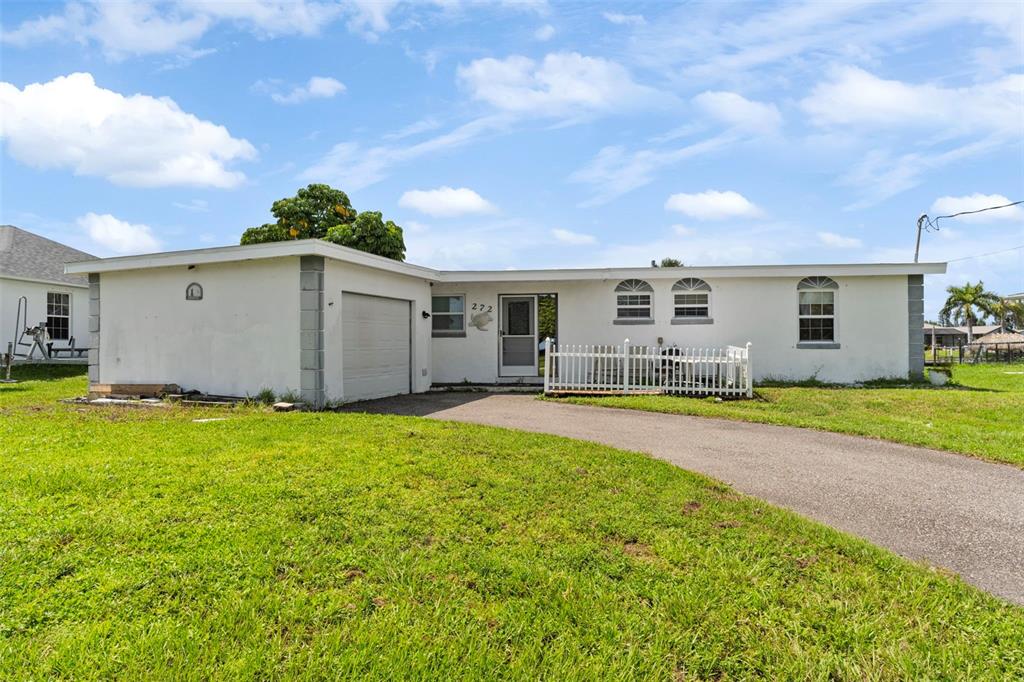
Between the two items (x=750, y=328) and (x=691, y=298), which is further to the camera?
(x=691, y=298)

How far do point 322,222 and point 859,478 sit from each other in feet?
93.3

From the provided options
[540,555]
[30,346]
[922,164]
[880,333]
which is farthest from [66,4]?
[922,164]

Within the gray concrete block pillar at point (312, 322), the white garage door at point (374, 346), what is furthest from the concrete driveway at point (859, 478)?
the white garage door at point (374, 346)

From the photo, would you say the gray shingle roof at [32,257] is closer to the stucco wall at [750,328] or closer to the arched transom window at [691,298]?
the stucco wall at [750,328]

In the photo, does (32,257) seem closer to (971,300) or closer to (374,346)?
(374,346)

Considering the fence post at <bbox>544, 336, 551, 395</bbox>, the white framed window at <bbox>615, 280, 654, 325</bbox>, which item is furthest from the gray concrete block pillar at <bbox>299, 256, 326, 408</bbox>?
the white framed window at <bbox>615, 280, 654, 325</bbox>

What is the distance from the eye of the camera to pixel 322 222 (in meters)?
29.2

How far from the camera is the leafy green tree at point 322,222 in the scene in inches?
1051

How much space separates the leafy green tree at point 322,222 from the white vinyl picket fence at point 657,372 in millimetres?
16360

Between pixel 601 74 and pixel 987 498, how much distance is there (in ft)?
24.6

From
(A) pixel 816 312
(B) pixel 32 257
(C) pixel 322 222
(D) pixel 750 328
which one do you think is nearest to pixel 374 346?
(D) pixel 750 328

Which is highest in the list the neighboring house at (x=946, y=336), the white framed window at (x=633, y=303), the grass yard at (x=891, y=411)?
the white framed window at (x=633, y=303)

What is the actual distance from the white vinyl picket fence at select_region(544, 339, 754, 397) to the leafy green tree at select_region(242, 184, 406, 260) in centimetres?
1636

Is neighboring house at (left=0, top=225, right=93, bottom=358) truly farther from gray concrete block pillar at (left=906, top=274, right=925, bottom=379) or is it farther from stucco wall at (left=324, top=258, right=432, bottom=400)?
gray concrete block pillar at (left=906, top=274, right=925, bottom=379)
